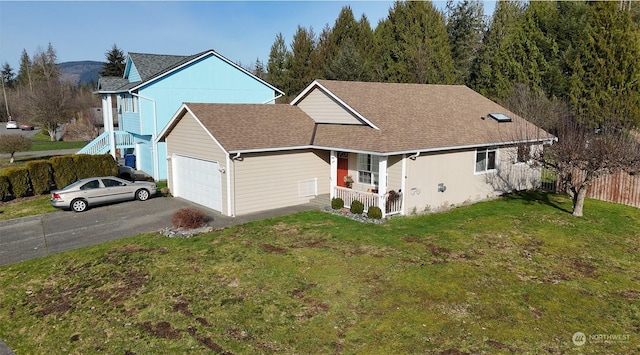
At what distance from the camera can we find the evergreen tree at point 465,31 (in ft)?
148

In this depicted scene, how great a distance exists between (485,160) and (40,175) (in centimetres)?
2242

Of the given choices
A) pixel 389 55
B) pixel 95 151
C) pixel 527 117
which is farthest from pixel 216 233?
pixel 389 55

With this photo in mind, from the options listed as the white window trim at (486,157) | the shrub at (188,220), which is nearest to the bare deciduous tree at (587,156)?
the white window trim at (486,157)

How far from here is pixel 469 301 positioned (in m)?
9.90

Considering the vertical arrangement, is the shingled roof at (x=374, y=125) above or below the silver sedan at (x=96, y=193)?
above

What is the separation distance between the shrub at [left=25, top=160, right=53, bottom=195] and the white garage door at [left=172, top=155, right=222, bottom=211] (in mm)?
6907

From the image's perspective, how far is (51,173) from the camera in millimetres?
22953

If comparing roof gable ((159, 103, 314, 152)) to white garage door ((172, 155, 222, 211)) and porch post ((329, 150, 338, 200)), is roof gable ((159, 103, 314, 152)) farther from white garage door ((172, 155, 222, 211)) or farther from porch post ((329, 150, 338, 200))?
white garage door ((172, 155, 222, 211))

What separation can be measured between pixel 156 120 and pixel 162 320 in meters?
19.4

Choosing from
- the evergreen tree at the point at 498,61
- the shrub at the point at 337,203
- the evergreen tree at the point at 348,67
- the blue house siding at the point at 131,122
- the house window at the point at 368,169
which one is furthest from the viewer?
the evergreen tree at the point at 348,67

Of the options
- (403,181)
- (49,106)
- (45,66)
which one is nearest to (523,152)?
(403,181)

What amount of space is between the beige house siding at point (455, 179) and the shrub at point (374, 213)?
4.38ft

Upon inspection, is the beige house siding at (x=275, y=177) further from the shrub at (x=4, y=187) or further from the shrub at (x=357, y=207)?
the shrub at (x=4, y=187)

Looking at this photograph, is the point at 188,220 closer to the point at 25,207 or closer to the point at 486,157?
the point at 25,207
